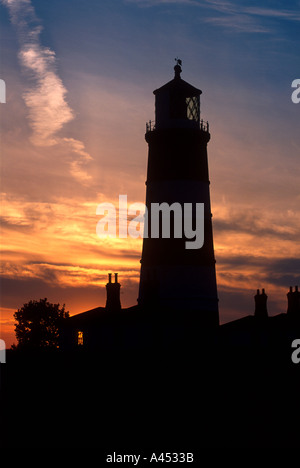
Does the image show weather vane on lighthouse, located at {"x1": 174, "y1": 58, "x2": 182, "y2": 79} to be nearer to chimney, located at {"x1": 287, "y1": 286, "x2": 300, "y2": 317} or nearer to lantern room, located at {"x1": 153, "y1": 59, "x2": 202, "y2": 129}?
lantern room, located at {"x1": 153, "y1": 59, "x2": 202, "y2": 129}

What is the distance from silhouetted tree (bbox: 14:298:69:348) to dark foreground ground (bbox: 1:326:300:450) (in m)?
28.8

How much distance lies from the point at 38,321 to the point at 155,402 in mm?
39540

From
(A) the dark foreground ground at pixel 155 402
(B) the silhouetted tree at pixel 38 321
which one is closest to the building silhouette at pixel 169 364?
(A) the dark foreground ground at pixel 155 402

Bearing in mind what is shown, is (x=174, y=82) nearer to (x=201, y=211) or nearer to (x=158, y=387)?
(x=201, y=211)

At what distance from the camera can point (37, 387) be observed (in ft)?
109

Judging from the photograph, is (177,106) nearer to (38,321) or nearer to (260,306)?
(260,306)

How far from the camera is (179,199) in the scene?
4309 cm

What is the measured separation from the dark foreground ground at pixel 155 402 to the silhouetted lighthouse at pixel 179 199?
6.46 metres

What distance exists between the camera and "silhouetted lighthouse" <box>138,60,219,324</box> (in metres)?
43.0

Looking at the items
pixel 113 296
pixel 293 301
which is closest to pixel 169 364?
pixel 113 296

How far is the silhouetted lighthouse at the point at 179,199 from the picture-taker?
1693 inches

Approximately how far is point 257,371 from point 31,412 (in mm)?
10553
